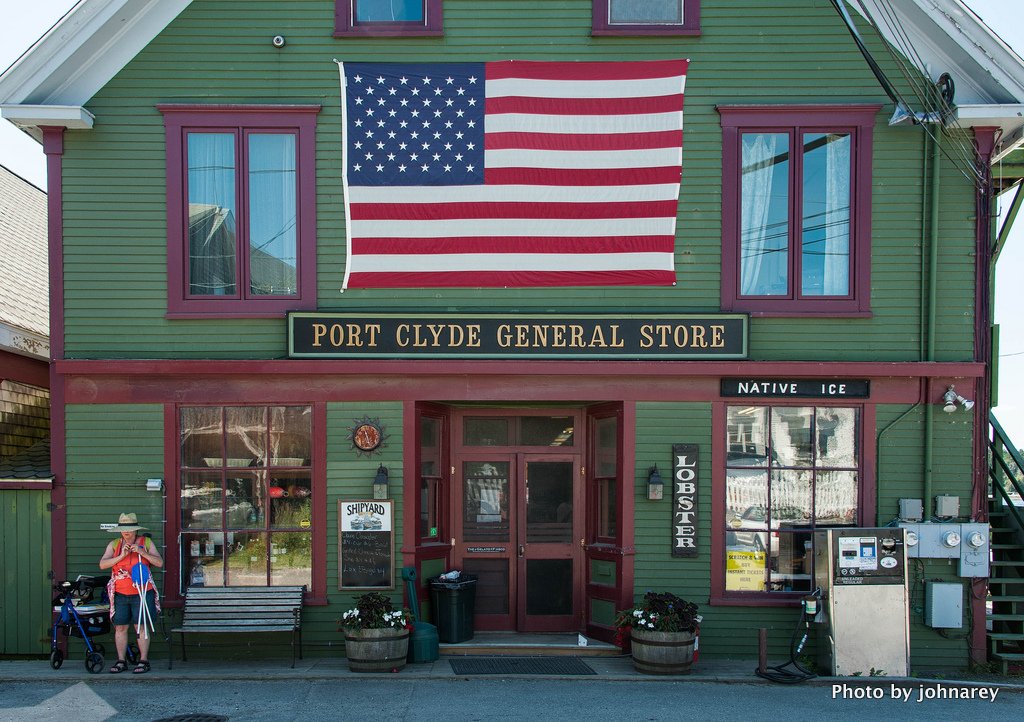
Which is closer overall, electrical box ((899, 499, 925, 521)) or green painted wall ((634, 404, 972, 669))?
electrical box ((899, 499, 925, 521))

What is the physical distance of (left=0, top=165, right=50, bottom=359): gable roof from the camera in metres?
12.3

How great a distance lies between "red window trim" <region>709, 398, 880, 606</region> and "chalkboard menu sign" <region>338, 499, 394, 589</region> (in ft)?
12.1

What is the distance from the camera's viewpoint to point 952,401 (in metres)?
10.8

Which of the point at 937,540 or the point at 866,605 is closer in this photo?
the point at 866,605

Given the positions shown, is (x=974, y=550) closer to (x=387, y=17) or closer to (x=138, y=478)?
(x=387, y=17)

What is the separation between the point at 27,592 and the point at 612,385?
7.07 m

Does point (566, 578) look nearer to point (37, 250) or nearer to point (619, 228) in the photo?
point (619, 228)

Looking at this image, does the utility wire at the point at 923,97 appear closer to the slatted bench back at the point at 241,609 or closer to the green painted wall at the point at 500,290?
the green painted wall at the point at 500,290

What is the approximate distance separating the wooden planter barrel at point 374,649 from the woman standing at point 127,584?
7.08 ft

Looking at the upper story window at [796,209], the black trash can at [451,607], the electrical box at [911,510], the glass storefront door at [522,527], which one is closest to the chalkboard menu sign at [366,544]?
the black trash can at [451,607]

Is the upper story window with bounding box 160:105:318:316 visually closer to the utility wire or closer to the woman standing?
the woman standing

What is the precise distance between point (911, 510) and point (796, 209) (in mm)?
3633

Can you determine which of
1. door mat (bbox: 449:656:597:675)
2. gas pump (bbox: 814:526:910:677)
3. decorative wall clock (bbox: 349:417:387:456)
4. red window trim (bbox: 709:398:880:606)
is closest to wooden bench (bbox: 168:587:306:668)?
decorative wall clock (bbox: 349:417:387:456)

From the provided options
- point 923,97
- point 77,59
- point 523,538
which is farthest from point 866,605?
point 77,59
